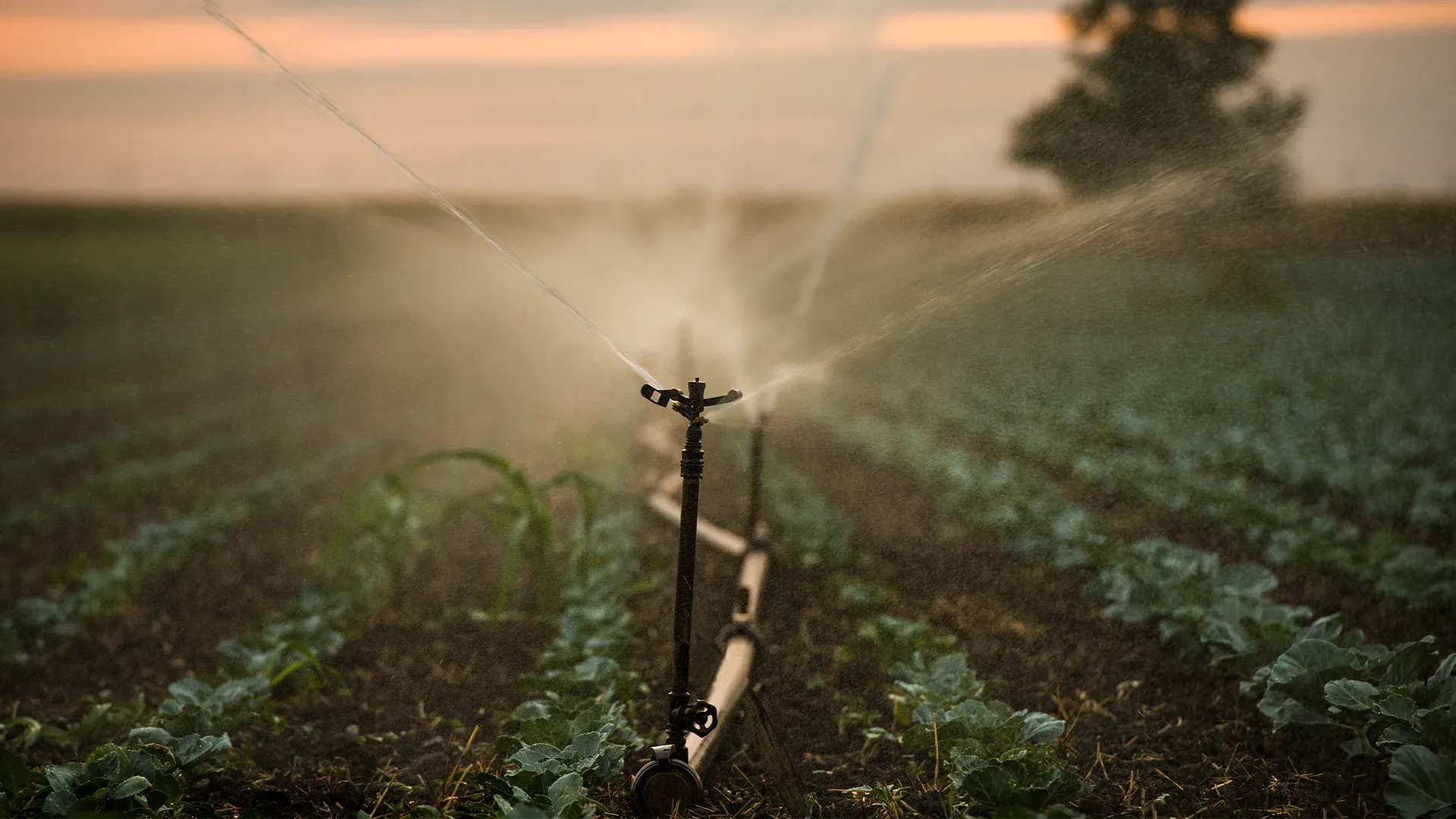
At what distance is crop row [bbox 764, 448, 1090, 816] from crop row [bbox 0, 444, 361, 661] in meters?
4.03

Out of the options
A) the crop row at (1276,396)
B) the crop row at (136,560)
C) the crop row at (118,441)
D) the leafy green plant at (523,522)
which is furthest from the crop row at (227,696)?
the crop row at (1276,396)

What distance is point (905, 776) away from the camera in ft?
10.9

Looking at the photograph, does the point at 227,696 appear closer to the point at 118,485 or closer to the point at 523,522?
the point at 523,522

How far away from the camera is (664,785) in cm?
291

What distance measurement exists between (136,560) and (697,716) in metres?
4.62

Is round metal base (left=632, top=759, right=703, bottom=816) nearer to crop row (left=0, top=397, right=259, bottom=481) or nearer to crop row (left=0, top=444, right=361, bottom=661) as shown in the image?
crop row (left=0, top=444, right=361, bottom=661)

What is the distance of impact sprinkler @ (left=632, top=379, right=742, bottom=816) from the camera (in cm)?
279

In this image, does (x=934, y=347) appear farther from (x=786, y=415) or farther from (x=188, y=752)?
(x=188, y=752)

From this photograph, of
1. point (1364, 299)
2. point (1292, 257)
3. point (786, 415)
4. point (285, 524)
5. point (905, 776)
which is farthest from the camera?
point (1292, 257)

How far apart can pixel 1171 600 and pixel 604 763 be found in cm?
277

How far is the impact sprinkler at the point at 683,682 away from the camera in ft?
9.16

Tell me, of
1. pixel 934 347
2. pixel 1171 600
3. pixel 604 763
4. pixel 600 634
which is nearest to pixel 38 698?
pixel 600 634

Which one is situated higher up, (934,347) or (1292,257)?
(1292,257)

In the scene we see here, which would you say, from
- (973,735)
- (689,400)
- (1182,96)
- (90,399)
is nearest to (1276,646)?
(973,735)
